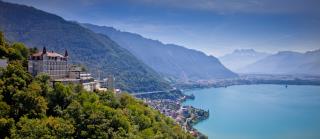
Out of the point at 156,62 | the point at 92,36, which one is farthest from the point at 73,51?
the point at 156,62

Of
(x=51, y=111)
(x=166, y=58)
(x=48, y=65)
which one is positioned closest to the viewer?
(x=51, y=111)

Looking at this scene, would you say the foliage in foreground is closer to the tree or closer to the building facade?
the tree

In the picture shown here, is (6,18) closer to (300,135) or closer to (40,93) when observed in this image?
(300,135)

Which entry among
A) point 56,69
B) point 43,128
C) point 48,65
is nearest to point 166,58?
point 56,69

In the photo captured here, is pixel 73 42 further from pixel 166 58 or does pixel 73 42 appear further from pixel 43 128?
pixel 166 58

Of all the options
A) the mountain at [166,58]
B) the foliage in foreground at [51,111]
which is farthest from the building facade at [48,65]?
the mountain at [166,58]

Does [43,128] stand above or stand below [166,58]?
below
